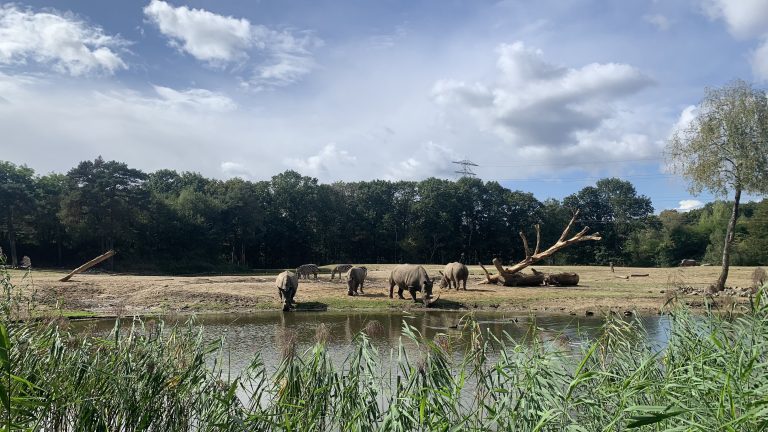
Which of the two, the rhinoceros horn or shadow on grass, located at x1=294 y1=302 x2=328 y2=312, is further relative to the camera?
the rhinoceros horn

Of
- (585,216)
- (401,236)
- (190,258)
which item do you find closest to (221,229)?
(190,258)

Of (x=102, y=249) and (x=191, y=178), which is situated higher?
(x=191, y=178)

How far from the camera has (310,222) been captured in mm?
66938

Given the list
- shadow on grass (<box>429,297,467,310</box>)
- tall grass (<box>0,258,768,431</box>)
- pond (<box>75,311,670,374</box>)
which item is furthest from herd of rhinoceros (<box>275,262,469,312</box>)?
tall grass (<box>0,258,768,431</box>)

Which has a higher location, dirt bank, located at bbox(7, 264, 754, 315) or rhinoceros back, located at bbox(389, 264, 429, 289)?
rhinoceros back, located at bbox(389, 264, 429, 289)

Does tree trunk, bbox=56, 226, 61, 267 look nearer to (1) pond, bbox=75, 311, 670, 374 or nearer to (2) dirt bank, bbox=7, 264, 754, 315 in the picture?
(2) dirt bank, bbox=7, 264, 754, 315

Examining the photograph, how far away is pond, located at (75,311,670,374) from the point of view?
45.5 ft

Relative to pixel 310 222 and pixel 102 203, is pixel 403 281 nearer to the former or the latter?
pixel 102 203

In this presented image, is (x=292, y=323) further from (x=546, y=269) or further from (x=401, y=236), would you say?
(x=401, y=236)

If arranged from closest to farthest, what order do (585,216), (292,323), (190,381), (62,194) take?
(190,381)
(292,323)
(62,194)
(585,216)

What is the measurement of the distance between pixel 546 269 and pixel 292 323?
26.2 metres

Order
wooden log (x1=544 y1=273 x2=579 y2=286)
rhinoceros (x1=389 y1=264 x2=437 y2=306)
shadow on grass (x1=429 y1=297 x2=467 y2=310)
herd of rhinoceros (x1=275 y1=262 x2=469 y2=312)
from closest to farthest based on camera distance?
herd of rhinoceros (x1=275 y1=262 x2=469 y2=312)
shadow on grass (x1=429 y1=297 x2=467 y2=310)
rhinoceros (x1=389 y1=264 x2=437 y2=306)
wooden log (x1=544 y1=273 x2=579 y2=286)

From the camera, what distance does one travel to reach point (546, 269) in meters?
40.7

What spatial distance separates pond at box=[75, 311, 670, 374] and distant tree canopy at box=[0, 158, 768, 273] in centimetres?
3283
